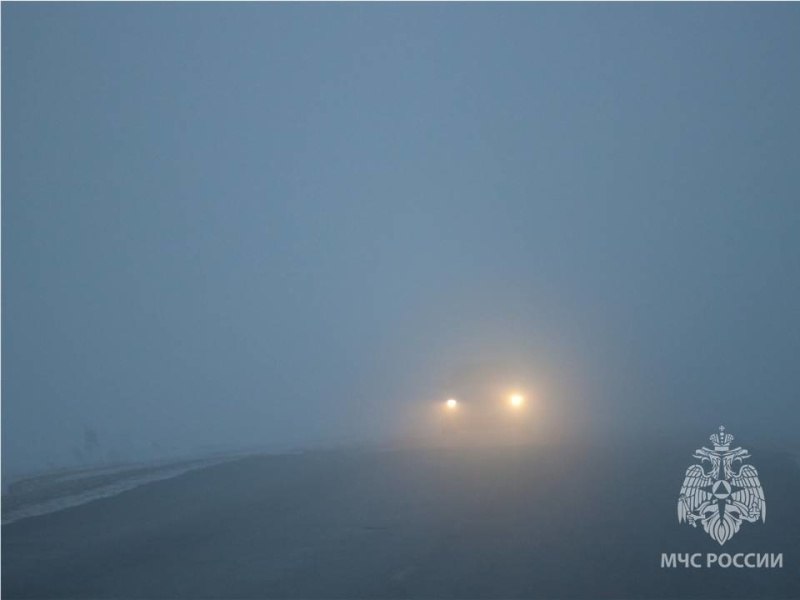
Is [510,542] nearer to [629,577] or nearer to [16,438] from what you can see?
[629,577]

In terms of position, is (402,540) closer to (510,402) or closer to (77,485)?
(77,485)

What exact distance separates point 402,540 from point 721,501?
543 cm

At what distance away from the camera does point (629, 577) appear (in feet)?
43.5

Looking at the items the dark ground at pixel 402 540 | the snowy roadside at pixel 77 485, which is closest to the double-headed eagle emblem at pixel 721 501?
the dark ground at pixel 402 540

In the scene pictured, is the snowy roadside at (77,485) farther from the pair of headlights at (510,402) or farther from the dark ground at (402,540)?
the pair of headlights at (510,402)

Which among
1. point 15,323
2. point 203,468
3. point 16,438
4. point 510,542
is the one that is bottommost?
point 510,542

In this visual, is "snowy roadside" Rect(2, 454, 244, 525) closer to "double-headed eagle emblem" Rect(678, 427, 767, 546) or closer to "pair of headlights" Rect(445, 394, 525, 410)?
"pair of headlights" Rect(445, 394, 525, 410)

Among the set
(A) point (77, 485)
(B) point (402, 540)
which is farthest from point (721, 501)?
(A) point (77, 485)

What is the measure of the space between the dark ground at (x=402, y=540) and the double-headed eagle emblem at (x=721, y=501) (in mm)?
258

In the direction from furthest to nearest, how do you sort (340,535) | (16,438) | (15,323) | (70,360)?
(15,323), (70,360), (16,438), (340,535)

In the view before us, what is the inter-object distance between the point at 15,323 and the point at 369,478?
184 metres

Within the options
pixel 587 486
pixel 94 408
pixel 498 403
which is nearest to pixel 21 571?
pixel 587 486

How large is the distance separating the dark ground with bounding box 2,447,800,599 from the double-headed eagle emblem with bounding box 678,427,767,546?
26 cm

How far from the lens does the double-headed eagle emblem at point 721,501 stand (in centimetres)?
1631
